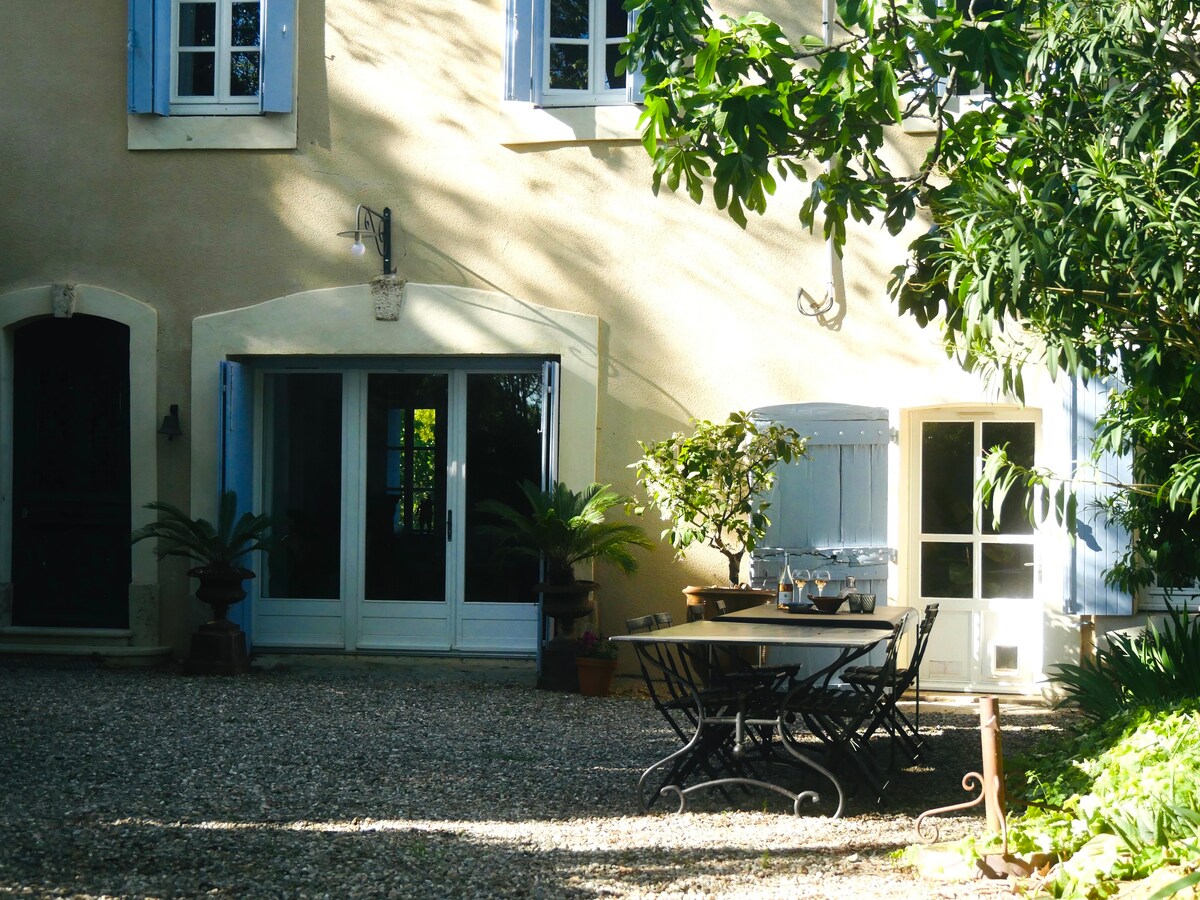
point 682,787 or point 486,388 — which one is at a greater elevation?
point 486,388

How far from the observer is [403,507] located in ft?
30.2

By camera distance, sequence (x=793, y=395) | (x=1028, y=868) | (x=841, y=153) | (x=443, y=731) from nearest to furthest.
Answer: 1. (x=1028, y=868)
2. (x=841, y=153)
3. (x=443, y=731)
4. (x=793, y=395)

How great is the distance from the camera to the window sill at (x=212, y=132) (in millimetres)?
9016

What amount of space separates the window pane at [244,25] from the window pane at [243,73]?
3.0 inches

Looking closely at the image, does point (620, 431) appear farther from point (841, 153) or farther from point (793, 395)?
point (841, 153)

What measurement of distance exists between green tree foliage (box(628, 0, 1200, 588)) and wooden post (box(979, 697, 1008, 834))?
803mm

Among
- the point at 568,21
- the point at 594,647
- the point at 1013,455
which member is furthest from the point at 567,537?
the point at 568,21

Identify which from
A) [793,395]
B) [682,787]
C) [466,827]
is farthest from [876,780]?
[793,395]

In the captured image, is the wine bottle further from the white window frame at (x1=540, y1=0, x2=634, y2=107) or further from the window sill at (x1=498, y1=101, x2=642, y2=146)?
the white window frame at (x1=540, y1=0, x2=634, y2=107)

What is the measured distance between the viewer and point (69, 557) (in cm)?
938

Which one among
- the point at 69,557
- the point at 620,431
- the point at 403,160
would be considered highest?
the point at 403,160

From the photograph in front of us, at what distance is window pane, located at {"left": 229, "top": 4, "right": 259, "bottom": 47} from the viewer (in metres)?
9.20

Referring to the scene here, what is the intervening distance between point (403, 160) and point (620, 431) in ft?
7.58

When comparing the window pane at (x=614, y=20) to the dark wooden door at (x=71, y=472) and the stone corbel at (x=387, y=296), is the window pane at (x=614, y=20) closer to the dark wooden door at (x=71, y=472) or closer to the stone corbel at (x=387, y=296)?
the stone corbel at (x=387, y=296)
